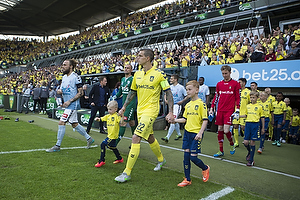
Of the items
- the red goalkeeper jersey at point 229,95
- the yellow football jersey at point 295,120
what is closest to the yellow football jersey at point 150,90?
the red goalkeeper jersey at point 229,95

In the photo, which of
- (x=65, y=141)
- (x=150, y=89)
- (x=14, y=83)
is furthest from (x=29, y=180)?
(x=14, y=83)

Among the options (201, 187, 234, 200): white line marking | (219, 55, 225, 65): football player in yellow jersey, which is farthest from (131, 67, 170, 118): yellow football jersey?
(219, 55, 225, 65): football player in yellow jersey

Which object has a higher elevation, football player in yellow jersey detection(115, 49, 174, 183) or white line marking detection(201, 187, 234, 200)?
football player in yellow jersey detection(115, 49, 174, 183)

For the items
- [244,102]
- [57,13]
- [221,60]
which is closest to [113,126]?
[244,102]

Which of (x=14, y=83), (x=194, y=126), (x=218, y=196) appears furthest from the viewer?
(x=14, y=83)

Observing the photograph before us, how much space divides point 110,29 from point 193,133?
31223 millimetres

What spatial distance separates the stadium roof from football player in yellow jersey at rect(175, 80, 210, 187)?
3196cm

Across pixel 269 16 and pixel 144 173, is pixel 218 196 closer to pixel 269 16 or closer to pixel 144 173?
pixel 144 173

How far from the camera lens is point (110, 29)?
1257 inches

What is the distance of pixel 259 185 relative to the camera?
350cm

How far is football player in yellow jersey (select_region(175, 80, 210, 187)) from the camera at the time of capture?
333cm

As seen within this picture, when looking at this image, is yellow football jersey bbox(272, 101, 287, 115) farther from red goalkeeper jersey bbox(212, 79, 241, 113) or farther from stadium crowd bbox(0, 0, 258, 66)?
stadium crowd bbox(0, 0, 258, 66)

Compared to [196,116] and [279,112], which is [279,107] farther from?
[196,116]

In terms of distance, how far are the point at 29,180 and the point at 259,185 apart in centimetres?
358
